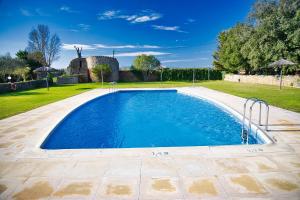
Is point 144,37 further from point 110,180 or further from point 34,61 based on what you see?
point 110,180

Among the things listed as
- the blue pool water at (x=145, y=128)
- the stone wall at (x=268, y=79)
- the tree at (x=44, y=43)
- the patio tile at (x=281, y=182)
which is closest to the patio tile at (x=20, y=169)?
the blue pool water at (x=145, y=128)

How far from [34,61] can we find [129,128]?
32.0m

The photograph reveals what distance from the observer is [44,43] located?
3984 cm

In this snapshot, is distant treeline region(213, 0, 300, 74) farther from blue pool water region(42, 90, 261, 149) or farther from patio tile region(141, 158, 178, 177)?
patio tile region(141, 158, 178, 177)

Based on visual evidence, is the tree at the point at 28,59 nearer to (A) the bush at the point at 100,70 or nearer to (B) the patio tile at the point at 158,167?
(A) the bush at the point at 100,70

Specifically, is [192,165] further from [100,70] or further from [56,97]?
[100,70]

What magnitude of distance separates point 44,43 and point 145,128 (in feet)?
127

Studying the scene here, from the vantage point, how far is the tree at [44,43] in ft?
129

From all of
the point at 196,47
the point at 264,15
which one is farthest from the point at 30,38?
the point at 264,15

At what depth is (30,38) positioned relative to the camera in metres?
39.2

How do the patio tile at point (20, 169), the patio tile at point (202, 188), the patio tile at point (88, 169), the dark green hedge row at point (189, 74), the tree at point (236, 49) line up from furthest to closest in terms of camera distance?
the dark green hedge row at point (189, 74)
the tree at point (236, 49)
the patio tile at point (20, 169)
the patio tile at point (88, 169)
the patio tile at point (202, 188)

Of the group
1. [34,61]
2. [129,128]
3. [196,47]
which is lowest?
[129,128]

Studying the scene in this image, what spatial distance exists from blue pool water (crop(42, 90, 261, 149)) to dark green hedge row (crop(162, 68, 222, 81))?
23.8 m

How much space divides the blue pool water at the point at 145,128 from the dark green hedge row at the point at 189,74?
23835 mm
